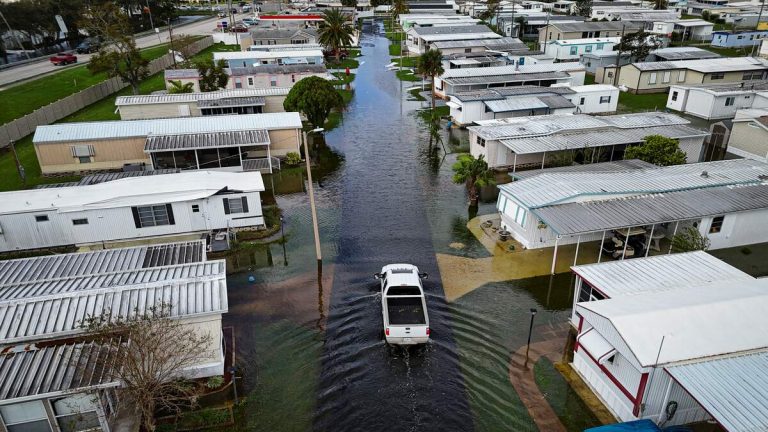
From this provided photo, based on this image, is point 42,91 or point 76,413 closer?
point 76,413

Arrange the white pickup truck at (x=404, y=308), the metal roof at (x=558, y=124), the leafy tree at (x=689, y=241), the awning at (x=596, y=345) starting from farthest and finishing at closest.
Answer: the metal roof at (x=558, y=124) < the leafy tree at (x=689, y=241) < the white pickup truck at (x=404, y=308) < the awning at (x=596, y=345)

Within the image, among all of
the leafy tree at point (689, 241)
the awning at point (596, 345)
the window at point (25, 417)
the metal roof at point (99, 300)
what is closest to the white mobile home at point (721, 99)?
the leafy tree at point (689, 241)

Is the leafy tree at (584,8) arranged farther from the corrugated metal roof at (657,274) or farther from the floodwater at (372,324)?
the corrugated metal roof at (657,274)

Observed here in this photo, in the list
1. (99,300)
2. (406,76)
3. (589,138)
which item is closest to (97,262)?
(99,300)

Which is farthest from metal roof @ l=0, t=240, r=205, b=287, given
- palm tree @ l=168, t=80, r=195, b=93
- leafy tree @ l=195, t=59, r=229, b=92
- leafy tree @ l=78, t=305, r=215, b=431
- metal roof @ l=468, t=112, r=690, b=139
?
leafy tree @ l=195, t=59, r=229, b=92

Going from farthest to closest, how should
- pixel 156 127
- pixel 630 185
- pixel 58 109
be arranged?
1. pixel 58 109
2. pixel 156 127
3. pixel 630 185

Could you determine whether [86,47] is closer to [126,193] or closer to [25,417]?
[126,193]

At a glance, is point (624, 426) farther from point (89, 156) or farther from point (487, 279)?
point (89, 156)
